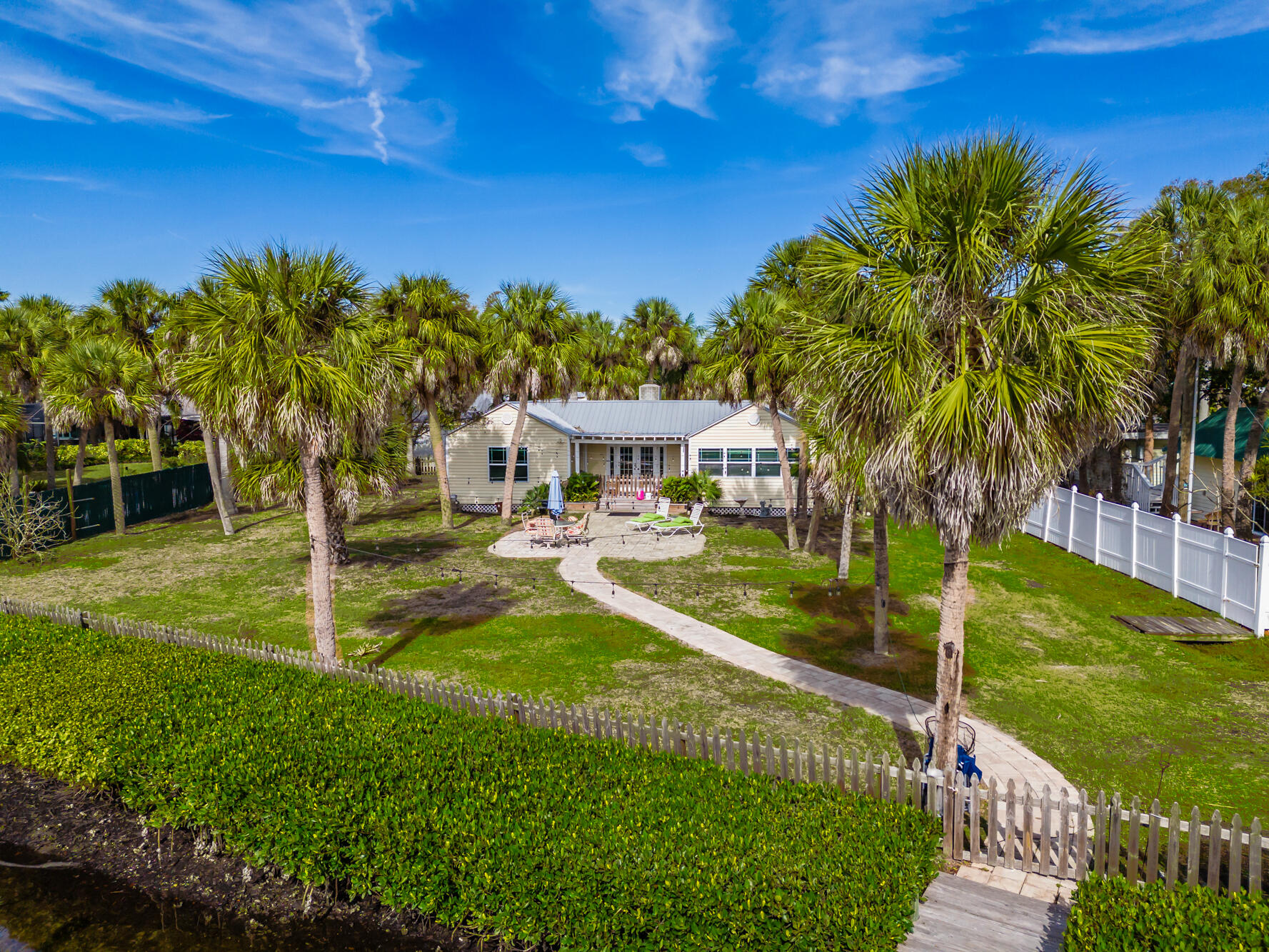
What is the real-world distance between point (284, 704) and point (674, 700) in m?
5.78

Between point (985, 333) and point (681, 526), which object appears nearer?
point (985, 333)

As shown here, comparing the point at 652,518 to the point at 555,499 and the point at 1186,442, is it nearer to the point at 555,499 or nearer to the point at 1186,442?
the point at 555,499

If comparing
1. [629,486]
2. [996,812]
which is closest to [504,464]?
[629,486]

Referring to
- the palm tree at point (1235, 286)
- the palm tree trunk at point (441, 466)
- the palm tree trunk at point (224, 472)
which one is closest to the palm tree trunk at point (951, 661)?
the palm tree at point (1235, 286)

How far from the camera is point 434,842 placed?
20.5ft

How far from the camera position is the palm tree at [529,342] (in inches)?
1046

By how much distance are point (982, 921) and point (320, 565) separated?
10.4m

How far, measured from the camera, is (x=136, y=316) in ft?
92.8

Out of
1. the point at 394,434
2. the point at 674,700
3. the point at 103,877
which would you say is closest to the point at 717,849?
the point at 674,700

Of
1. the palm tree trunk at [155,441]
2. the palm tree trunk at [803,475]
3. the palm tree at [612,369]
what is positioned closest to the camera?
the palm tree trunk at [803,475]

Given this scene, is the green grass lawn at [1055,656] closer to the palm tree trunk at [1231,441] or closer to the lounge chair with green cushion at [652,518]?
the lounge chair with green cushion at [652,518]

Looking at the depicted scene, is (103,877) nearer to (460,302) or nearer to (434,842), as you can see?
(434,842)

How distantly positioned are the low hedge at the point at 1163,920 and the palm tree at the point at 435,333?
24.2m

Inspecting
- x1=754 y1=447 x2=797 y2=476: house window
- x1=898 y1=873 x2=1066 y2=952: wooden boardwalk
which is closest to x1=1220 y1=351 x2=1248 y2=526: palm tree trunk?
x1=754 y1=447 x2=797 y2=476: house window
